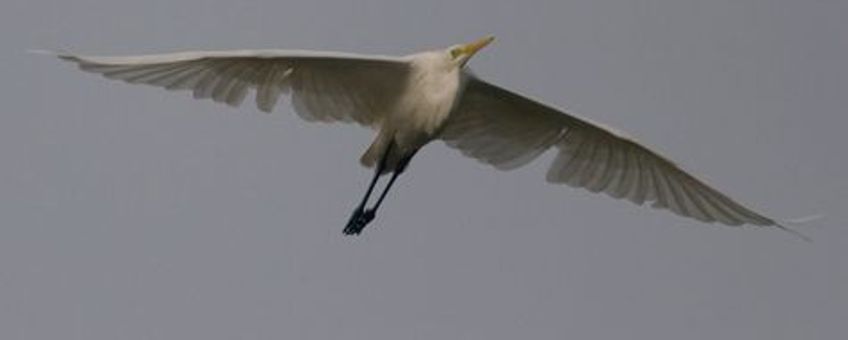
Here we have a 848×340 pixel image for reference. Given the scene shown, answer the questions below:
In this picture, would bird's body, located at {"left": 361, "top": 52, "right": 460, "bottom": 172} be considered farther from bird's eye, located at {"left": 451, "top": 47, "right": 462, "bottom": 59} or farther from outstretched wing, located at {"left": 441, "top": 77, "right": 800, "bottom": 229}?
outstretched wing, located at {"left": 441, "top": 77, "right": 800, "bottom": 229}

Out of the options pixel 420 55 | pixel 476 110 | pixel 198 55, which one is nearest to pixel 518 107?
pixel 476 110

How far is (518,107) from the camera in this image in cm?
1712

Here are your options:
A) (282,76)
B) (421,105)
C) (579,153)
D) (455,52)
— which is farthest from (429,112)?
(579,153)

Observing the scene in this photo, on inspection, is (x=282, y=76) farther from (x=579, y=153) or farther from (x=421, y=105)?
(x=579, y=153)

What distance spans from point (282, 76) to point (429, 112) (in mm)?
1292

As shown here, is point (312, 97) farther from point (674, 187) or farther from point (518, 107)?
point (674, 187)

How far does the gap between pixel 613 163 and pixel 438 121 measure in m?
2.31

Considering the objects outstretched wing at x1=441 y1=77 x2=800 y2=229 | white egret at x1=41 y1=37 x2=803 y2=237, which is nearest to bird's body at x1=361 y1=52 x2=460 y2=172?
white egret at x1=41 y1=37 x2=803 y2=237

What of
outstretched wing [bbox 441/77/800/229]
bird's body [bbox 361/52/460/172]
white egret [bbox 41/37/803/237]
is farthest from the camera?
outstretched wing [bbox 441/77/800/229]

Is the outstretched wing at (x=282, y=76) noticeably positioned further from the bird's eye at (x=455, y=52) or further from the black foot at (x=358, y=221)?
the black foot at (x=358, y=221)

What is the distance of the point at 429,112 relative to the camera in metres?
16.0

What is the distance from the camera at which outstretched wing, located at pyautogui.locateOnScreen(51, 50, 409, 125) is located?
1459 cm

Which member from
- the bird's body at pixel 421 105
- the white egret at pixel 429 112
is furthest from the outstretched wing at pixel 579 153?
the bird's body at pixel 421 105

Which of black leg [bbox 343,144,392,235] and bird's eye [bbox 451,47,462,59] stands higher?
bird's eye [bbox 451,47,462,59]
